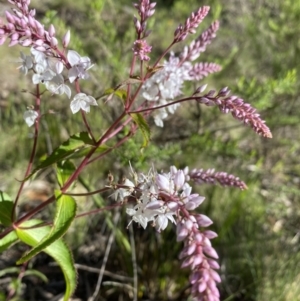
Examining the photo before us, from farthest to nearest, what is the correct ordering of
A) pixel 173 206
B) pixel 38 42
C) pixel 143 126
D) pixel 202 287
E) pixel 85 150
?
A: pixel 85 150 < pixel 143 126 < pixel 38 42 < pixel 173 206 < pixel 202 287

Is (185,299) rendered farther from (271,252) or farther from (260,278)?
(271,252)

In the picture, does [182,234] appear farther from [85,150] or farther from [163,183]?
[85,150]

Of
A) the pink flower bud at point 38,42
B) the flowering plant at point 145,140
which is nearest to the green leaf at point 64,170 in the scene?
the flowering plant at point 145,140

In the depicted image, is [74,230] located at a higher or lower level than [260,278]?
lower

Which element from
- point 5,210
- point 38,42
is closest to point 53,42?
point 38,42

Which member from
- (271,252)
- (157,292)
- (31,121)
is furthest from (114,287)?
(31,121)
